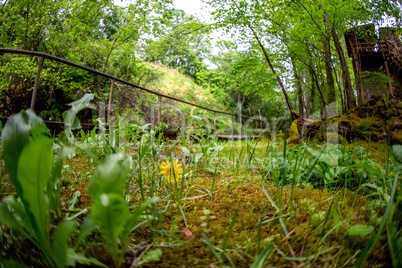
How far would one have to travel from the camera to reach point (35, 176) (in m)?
0.40

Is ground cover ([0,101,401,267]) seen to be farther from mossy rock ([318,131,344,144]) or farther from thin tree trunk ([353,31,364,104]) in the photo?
thin tree trunk ([353,31,364,104])

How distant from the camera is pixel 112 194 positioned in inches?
14.5

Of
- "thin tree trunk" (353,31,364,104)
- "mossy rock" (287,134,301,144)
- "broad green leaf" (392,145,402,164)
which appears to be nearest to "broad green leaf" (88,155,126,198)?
"broad green leaf" (392,145,402,164)

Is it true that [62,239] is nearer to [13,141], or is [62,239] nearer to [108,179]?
[108,179]

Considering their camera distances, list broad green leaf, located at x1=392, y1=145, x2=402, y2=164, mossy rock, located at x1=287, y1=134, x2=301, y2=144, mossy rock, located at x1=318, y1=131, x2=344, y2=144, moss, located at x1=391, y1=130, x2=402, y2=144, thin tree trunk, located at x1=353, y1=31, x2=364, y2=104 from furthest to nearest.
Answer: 1. thin tree trunk, located at x1=353, y1=31, x2=364, y2=104
2. mossy rock, located at x1=287, y1=134, x2=301, y2=144
3. mossy rock, located at x1=318, y1=131, x2=344, y2=144
4. moss, located at x1=391, y1=130, x2=402, y2=144
5. broad green leaf, located at x1=392, y1=145, x2=402, y2=164

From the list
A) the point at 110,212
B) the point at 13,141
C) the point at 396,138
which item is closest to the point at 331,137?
the point at 396,138

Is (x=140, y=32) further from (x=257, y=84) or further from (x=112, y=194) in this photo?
(x=112, y=194)

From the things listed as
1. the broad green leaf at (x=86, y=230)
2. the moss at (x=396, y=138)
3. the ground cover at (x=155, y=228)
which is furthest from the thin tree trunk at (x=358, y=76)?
the broad green leaf at (x=86, y=230)

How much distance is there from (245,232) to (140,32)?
25.3 ft

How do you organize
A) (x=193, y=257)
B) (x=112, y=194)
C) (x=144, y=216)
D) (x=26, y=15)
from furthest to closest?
(x=26, y=15)
(x=144, y=216)
(x=193, y=257)
(x=112, y=194)

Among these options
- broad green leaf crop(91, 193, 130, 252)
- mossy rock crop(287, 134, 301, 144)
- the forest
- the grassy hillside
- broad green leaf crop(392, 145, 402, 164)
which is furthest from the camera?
the grassy hillside

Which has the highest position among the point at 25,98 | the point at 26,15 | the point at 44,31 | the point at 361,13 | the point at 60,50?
the point at 26,15

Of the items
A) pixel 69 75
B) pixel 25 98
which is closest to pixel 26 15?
pixel 69 75

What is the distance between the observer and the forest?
18.5 inches
